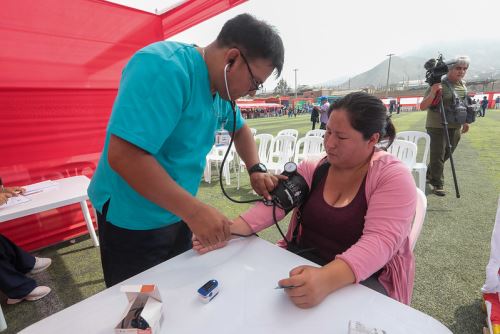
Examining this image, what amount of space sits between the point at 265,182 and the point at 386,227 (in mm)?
523

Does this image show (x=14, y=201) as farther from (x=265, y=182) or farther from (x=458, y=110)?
(x=458, y=110)

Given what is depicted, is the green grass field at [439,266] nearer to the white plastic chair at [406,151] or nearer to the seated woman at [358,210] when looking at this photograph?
the white plastic chair at [406,151]

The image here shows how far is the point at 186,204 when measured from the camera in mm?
777

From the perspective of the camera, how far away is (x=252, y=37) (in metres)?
0.87

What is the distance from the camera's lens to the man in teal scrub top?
0.75 metres

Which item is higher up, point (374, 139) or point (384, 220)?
point (374, 139)

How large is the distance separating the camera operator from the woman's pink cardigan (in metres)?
3.02

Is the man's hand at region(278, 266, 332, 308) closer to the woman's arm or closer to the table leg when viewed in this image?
the woman's arm

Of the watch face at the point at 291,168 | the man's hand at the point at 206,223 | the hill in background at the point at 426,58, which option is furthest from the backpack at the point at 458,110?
the hill in background at the point at 426,58

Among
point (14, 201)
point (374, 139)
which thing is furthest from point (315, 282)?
point (14, 201)

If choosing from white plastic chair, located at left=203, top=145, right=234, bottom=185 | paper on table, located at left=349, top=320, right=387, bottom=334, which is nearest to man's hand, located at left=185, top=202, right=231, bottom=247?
paper on table, located at left=349, top=320, right=387, bottom=334

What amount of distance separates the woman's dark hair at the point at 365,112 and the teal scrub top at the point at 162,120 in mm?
565

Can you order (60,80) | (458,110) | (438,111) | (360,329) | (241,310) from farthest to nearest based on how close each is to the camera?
1. (438,111)
2. (458,110)
3. (60,80)
4. (241,310)
5. (360,329)

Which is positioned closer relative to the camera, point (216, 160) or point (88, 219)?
point (88, 219)
